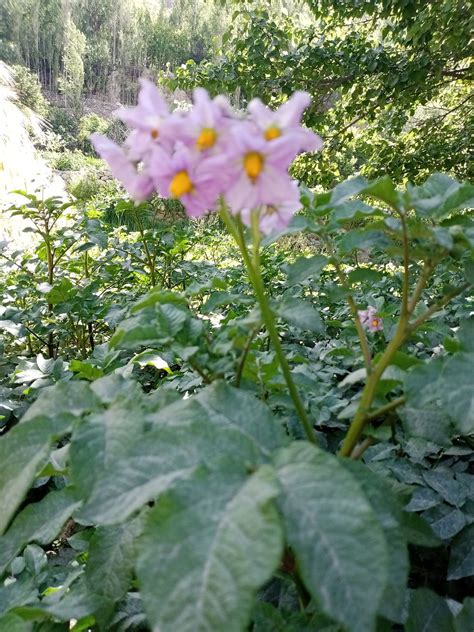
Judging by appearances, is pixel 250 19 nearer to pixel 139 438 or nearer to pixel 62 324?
pixel 62 324

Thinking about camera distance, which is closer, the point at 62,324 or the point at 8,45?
the point at 62,324

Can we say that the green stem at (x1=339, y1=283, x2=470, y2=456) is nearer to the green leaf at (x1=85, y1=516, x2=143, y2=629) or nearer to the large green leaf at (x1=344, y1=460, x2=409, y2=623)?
the large green leaf at (x1=344, y1=460, x2=409, y2=623)

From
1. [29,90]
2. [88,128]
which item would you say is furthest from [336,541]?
[29,90]

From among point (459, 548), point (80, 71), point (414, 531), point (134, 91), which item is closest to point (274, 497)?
point (414, 531)

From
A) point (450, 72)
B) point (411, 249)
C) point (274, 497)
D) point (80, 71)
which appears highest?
point (80, 71)

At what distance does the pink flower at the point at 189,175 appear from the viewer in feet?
1.69

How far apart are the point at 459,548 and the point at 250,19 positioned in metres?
4.15

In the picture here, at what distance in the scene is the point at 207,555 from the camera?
0.32 meters

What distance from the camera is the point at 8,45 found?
27438 mm

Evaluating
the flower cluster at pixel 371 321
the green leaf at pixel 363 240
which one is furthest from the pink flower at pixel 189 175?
the flower cluster at pixel 371 321

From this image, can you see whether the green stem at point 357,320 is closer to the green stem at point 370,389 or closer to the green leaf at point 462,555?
the green stem at point 370,389

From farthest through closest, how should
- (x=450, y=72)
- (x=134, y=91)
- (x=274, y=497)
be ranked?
(x=134, y=91) → (x=450, y=72) → (x=274, y=497)

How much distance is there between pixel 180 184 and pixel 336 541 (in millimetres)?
376

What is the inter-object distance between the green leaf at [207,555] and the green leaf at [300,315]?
0.26m
